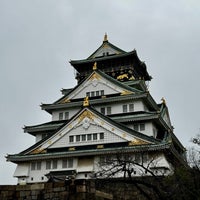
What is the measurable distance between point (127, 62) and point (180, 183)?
25.6 metres

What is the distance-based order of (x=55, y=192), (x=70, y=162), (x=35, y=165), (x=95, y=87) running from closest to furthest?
(x=55, y=192)
(x=70, y=162)
(x=35, y=165)
(x=95, y=87)

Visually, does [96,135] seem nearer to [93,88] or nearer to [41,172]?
[41,172]

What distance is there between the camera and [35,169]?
31.6m

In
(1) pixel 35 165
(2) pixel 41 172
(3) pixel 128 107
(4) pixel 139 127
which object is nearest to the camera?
(2) pixel 41 172

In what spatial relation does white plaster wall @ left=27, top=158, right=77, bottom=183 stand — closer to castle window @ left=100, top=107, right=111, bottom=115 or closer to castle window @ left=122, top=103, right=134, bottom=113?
castle window @ left=100, top=107, right=111, bottom=115

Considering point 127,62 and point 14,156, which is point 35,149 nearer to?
point 14,156

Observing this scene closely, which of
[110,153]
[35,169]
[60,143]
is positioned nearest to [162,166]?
[110,153]

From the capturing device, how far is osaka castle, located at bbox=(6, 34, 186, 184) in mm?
28470

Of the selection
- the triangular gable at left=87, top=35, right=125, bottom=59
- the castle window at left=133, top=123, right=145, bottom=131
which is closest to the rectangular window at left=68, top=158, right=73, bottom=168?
the castle window at left=133, top=123, right=145, bottom=131

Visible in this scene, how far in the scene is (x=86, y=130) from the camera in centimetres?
3150

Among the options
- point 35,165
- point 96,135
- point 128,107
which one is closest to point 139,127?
point 128,107

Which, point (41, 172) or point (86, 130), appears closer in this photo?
point (41, 172)

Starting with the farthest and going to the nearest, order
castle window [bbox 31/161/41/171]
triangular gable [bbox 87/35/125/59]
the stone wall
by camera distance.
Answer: triangular gable [bbox 87/35/125/59] < castle window [bbox 31/161/41/171] < the stone wall

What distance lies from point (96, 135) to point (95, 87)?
7.36 metres
